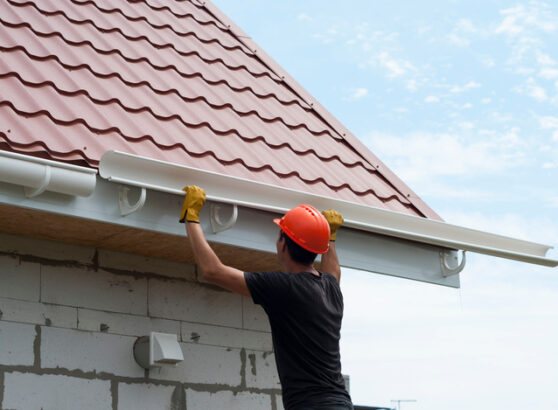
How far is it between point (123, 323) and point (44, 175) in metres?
1.23

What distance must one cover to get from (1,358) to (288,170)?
1970mm

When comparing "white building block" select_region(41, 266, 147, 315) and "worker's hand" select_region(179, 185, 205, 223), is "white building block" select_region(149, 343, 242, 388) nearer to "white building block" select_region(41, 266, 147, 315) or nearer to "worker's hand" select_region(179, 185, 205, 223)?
"white building block" select_region(41, 266, 147, 315)

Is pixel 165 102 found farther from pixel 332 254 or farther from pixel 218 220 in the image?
pixel 332 254

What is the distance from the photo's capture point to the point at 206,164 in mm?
4660

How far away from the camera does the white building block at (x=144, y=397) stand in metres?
4.50

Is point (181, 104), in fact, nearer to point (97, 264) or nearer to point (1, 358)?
point (97, 264)

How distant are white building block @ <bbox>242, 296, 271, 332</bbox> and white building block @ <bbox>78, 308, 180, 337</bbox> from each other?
1.78ft

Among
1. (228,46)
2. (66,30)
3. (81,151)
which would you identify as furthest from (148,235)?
(228,46)

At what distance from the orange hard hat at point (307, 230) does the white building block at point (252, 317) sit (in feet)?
4.76

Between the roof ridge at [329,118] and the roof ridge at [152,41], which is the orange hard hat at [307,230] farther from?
the roof ridge at [152,41]

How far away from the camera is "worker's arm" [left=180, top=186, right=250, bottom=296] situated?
3.73 m

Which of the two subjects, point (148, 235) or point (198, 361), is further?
point (198, 361)

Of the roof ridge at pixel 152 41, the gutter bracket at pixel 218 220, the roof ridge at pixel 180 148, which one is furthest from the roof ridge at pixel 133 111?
the roof ridge at pixel 152 41

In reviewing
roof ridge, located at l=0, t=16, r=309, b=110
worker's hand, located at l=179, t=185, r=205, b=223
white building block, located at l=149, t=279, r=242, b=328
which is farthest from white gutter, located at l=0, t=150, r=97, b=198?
roof ridge, located at l=0, t=16, r=309, b=110
